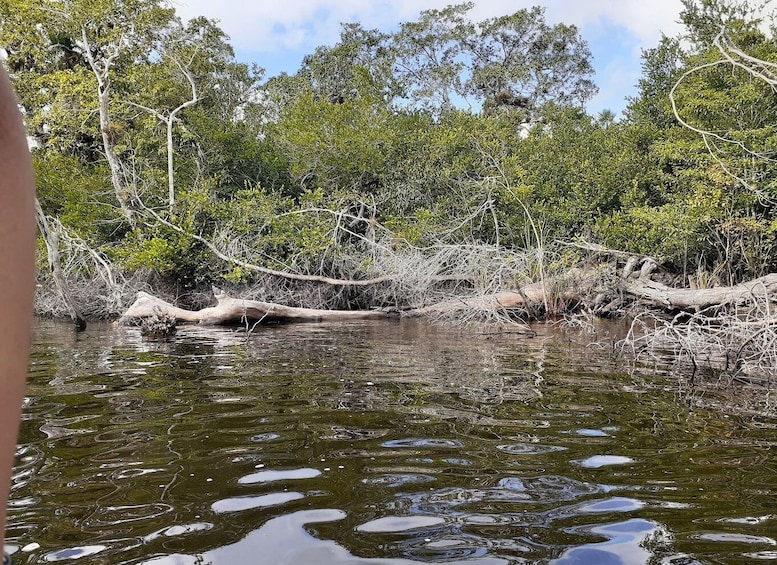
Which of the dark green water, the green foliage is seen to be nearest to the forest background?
the green foliage

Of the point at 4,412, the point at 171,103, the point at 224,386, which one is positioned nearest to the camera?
the point at 4,412

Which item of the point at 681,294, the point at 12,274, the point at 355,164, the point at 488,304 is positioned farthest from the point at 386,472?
the point at 355,164

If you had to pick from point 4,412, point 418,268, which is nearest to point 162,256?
point 418,268

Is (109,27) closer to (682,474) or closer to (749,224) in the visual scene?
(749,224)

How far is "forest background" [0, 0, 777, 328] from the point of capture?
14766 millimetres

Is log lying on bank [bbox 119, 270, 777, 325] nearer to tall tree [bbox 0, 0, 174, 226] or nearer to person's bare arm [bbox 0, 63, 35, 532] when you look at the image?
tall tree [bbox 0, 0, 174, 226]

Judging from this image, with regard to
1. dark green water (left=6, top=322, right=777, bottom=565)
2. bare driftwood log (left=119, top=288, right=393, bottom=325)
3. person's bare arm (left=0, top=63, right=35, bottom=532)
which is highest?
person's bare arm (left=0, top=63, right=35, bottom=532)

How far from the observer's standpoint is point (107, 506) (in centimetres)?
288

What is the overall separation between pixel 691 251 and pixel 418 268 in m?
7.19

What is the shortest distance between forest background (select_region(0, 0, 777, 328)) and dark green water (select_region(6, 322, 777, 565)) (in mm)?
8307

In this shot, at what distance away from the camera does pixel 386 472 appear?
3379mm

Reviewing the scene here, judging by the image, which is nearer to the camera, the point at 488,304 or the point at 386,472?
the point at 386,472

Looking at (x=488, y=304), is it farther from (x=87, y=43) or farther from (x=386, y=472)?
(x=87, y=43)

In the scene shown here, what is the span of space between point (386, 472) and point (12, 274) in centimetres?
313
